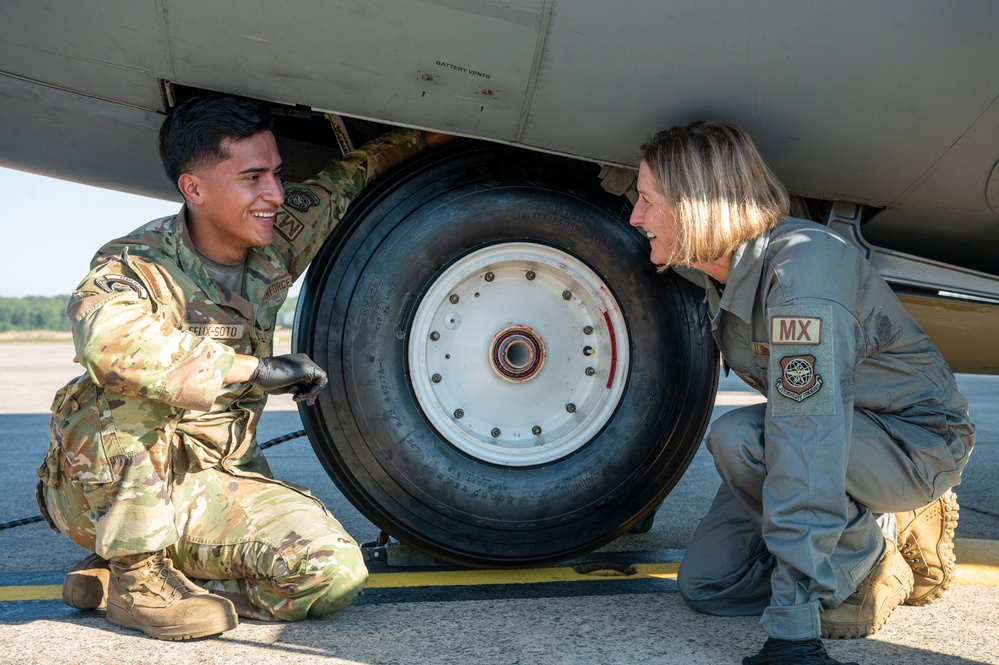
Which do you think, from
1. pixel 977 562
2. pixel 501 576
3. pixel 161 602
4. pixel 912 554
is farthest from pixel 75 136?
pixel 977 562

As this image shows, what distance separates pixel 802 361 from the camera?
6.16 feet

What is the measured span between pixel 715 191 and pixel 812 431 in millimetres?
619

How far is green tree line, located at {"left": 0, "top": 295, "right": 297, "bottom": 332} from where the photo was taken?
5000cm

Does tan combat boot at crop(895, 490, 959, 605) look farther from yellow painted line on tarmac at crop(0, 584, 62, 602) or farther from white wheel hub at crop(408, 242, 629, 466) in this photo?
yellow painted line on tarmac at crop(0, 584, 62, 602)

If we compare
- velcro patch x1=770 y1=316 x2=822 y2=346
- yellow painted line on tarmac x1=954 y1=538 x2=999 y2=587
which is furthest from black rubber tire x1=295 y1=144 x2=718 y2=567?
yellow painted line on tarmac x1=954 y1=538 x2=999 y2=587

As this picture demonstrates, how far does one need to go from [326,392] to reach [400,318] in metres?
0.28

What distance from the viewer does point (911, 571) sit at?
7.19 feet

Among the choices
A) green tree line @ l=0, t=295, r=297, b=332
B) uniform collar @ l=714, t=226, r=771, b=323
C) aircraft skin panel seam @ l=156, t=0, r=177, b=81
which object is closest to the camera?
aircraft skin panel seam @ l=156, t=0, r=177, b=81

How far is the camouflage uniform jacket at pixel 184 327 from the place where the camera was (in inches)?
Result: 76.0

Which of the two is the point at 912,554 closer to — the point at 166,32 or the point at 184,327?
the point at 184,327

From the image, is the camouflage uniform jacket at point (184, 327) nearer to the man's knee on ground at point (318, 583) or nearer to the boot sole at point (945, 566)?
the man's knee on ground at point (318, 583)

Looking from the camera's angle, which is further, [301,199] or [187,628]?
[301,199]

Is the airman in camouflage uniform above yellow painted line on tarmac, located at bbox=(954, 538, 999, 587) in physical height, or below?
above

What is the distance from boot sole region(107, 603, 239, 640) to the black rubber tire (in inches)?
19.4
